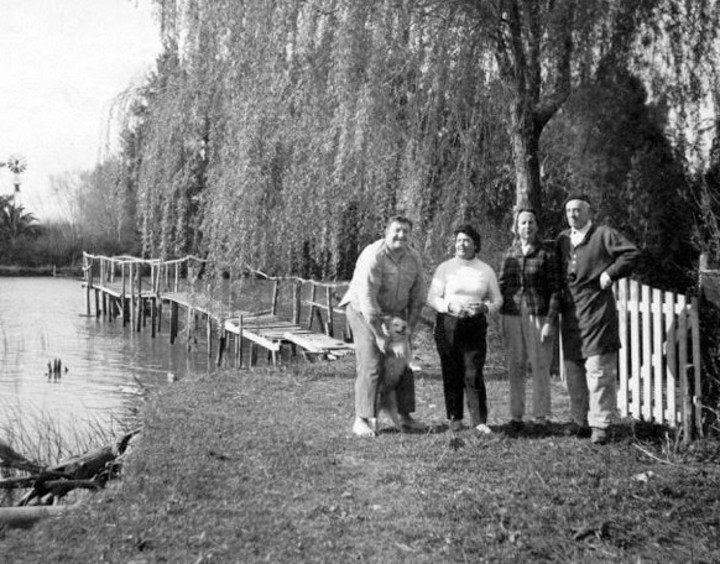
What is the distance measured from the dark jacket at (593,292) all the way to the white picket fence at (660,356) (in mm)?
494

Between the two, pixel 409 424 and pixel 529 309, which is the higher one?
pixel 529 309

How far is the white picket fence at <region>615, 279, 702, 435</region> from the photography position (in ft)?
21.2

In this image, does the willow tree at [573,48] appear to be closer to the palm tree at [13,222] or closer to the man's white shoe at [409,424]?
the man's white shoe at [409,424]

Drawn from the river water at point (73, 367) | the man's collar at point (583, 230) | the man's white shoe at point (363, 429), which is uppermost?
the man's collar at point (583, 230)

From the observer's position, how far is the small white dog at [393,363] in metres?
6.90

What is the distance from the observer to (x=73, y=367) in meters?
20.1

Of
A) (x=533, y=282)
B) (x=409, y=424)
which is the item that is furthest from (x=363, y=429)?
(x=533, y=282)

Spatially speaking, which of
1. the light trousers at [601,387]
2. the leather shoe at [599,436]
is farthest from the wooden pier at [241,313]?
the leather shoe at [599,436]

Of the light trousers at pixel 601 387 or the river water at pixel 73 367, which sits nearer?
the light trousers at pixel 601 387

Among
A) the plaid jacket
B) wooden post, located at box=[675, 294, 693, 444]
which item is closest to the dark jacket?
the plaid jacket

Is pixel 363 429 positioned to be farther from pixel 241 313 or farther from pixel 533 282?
pixel 241 313

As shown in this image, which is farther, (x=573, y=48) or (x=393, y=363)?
(x=573, y=48)

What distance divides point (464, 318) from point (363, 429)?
1.20 meters

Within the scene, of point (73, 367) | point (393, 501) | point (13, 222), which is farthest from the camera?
point (13, 222)
